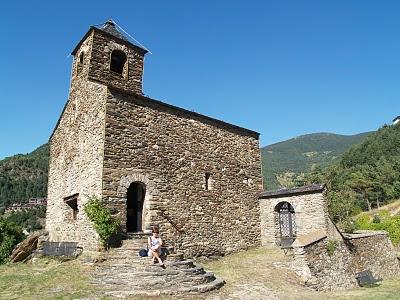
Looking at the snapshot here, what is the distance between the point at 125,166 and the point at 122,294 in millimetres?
4948

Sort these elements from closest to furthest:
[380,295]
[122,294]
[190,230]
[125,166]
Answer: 1. [122,294]
2. [380,295]
3. [125,166]
4. [190,230]

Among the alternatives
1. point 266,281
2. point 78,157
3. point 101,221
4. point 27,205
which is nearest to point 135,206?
point 101,221

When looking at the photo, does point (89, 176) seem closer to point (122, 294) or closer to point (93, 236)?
point (93, 236)

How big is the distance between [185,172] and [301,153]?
134037mm

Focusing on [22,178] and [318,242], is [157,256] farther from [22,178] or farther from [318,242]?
[22,178]

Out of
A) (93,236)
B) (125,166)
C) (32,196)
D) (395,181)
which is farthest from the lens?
(32,196)

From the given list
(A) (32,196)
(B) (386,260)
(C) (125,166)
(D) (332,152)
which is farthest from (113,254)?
(D) (332,152)

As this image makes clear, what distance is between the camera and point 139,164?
12500 millimetres

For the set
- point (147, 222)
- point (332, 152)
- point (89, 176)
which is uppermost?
point (332, 152)

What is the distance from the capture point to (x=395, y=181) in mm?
47969

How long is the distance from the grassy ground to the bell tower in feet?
24.5

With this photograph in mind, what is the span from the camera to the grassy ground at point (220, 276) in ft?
28.2

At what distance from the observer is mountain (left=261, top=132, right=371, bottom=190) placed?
4284 inches

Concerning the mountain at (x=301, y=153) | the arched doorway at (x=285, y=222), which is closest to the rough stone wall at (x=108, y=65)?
the arched doorway at (x=285, y=222)
